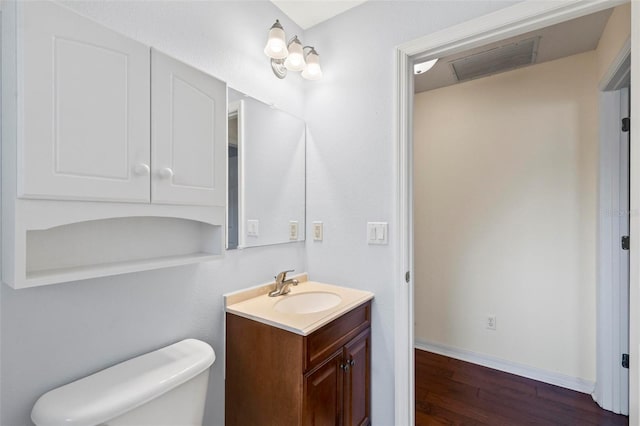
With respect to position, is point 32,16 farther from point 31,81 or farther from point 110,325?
point 110,325

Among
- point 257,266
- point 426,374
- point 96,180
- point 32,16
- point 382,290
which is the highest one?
point 32,16

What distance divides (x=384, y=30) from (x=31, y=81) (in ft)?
4.91

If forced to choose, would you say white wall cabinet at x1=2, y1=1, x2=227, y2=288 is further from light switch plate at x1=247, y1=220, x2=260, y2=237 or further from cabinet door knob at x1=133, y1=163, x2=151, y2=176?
light switch plate at x1=247, y1=220, x2=260, y2=237

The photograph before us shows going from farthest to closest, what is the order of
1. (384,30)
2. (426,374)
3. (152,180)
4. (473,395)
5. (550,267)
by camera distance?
(426,374)
(550,267)
(473,395)
(384,30)
(152,180)

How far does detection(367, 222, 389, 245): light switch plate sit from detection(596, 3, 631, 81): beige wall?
4.70 ft

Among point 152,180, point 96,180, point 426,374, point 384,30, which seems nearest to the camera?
point 96,180

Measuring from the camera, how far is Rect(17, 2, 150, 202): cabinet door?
0.71 m

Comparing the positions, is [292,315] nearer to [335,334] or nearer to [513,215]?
[335,334]

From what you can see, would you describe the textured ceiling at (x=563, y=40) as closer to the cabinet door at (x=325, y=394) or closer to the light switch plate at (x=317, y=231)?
the light switch plate at (x=317, y=231)

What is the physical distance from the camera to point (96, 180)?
82 cm

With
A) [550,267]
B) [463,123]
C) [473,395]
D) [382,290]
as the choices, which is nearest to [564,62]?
[463,123]

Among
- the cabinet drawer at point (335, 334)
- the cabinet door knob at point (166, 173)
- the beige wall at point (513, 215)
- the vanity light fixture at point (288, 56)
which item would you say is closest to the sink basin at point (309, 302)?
the cabinet drawer at point (335, 334)

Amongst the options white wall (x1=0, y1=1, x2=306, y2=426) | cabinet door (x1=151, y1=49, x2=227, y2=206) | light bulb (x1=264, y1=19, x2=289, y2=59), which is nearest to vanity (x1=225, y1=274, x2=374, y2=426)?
white wall (x1=0, y1=1, x2=306, y2=426)
